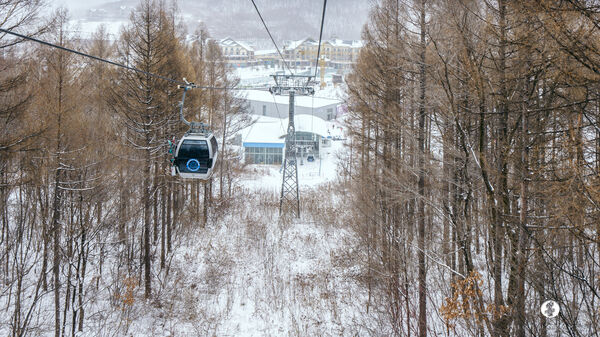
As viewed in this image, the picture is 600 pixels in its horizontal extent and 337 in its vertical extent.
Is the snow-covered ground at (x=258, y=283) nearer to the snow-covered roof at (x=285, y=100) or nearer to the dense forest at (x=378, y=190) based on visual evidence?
the dense forest at (x=378, y=190)

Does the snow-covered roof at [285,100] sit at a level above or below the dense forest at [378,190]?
above

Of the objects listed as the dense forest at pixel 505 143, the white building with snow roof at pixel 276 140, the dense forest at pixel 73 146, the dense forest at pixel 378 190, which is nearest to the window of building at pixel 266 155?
the white building with snow roof at pixel 276 140

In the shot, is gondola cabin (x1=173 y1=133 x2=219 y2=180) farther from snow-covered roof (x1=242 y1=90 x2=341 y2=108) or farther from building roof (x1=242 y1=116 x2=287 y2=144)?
snow-covered roof (x1=242 y1=90 x2=341 y2=108)

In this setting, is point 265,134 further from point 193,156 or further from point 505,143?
point 505,143

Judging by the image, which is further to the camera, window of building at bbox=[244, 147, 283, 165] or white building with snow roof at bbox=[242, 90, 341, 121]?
white building with snow roof at bbox=[242, 90, 341, 121]

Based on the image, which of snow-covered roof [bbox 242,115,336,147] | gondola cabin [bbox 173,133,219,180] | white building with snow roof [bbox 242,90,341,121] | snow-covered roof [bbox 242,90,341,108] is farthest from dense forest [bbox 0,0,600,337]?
snow-covered roof [bbox 242,90,341,108]

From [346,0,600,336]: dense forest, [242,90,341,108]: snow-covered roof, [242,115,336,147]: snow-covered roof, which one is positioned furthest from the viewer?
[242,90,341,108]: snow-covered roof

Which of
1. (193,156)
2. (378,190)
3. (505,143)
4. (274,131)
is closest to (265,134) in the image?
(274,131)

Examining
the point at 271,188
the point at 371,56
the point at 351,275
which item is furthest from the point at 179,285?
the point at 271,188
